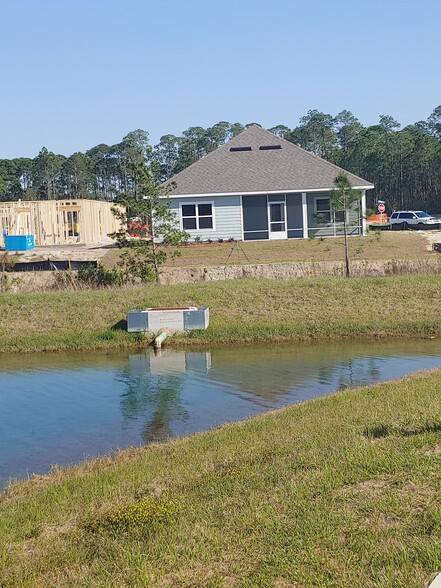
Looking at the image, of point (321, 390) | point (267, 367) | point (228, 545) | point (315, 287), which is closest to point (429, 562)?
point (228, 545)

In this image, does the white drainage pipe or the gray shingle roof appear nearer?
the white drainage pipe

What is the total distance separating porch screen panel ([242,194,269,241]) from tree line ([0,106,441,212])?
46450 millimetres

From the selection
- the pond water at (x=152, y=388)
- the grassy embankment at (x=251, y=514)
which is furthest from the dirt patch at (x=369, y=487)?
the pond water at (x=152, y=388)

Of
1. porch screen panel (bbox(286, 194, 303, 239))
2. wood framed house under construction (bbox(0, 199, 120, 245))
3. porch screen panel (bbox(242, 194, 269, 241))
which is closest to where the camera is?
porch screen panel (bbox(242, 194, 269, 241))

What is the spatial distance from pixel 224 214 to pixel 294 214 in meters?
3.62

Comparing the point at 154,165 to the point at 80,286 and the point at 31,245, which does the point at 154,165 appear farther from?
the point at 31,245

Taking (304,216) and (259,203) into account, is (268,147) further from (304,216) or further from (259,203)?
(304,216)

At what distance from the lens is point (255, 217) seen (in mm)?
39469

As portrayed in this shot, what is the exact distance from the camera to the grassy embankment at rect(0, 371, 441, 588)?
219 inches

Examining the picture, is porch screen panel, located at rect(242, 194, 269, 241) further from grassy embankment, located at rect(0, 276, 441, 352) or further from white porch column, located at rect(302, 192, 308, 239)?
grassy embankment, located at rect(0, 276, 441, 352)

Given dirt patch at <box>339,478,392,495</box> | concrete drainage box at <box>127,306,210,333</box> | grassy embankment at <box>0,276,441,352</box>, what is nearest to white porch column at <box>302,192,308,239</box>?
grassy embankment at <box>0,276,441,352</box>

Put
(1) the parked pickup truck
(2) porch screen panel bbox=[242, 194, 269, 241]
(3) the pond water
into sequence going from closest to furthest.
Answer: (3) the pond water, (2) porch screen panel bbox=[242, 194, 269, 241], (1) the parked pickup truck

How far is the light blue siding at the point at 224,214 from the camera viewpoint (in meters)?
38.9

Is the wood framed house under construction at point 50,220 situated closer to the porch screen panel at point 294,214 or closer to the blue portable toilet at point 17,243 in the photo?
the blue portable toilet at point 17,243
